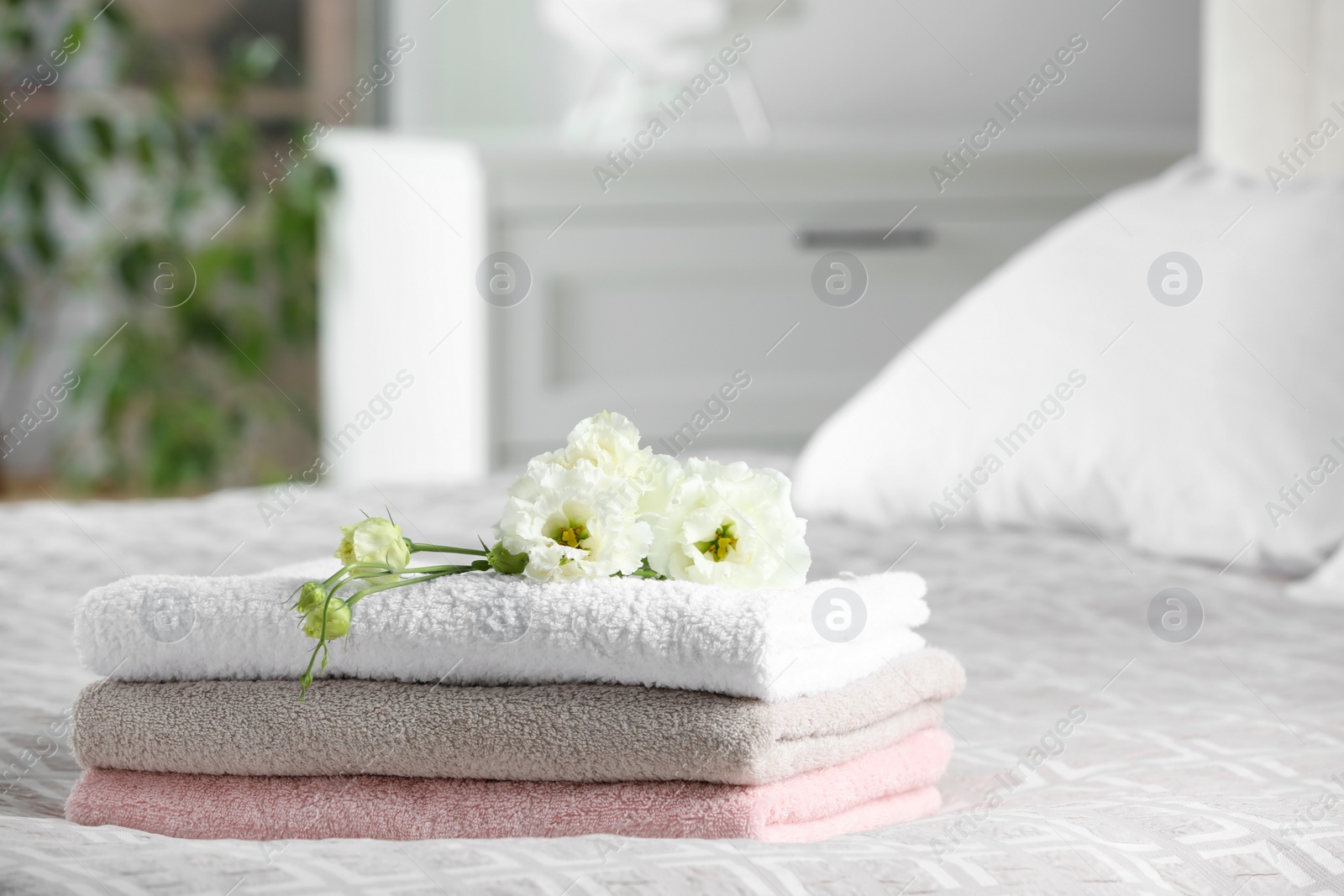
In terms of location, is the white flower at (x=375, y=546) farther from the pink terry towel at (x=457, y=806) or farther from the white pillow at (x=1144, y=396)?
the white pillow at (x=1144, y=396)

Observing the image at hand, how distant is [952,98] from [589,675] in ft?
8.27

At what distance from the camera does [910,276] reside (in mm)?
2209

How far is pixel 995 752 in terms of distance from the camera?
689 millimetres

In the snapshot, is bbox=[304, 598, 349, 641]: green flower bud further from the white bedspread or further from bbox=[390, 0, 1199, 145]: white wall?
bbox=[390, 0, 1199, 145]: white wall

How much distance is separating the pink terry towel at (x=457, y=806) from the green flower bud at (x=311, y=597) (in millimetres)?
76

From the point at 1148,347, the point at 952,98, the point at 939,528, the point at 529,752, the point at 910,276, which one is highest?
the point at 952,98

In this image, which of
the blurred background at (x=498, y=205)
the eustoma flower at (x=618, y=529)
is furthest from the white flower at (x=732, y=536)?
the blurred background at (x=498, y=205)

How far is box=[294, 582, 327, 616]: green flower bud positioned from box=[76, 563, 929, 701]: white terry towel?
28mm

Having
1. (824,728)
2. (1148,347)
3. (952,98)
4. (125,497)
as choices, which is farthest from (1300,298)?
(125,497)

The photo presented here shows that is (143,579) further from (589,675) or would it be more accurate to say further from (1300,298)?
(1300,298)

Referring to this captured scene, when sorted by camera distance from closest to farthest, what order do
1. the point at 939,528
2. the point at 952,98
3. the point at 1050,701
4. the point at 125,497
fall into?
the point at 1050,701 < the point at 939,528 < the point at 952,98 < the point at 125,497

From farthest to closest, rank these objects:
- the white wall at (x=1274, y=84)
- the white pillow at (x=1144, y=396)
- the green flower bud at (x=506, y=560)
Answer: the white wall at (x=1274, y=84) < the white pillow at (x=1144, y=396) < the green flower bud at (x=506, y=560)

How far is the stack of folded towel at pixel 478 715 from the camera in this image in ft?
1.63

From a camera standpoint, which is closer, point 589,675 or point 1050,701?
point 589,675
